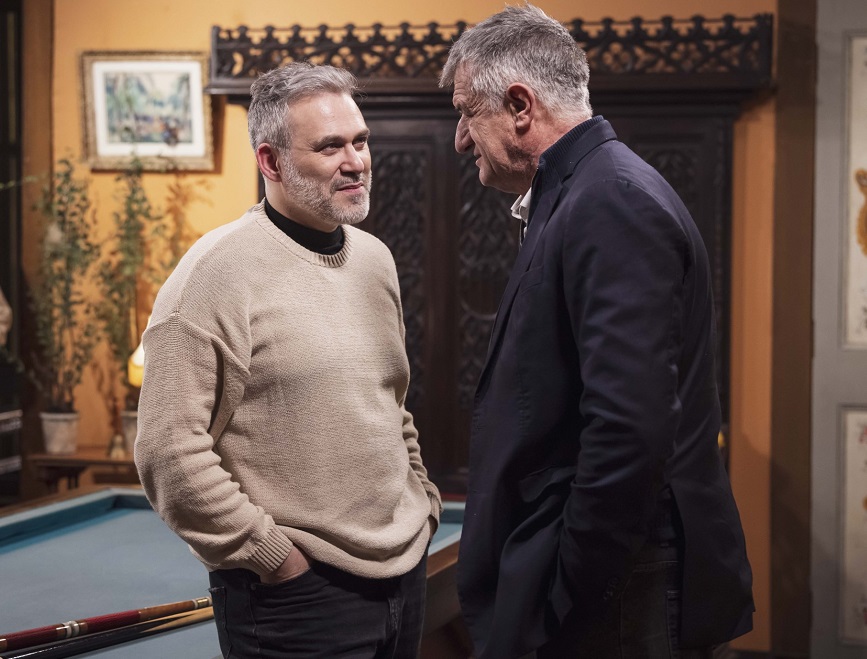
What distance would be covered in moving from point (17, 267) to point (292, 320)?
3.86 meters

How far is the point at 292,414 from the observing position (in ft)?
5.78

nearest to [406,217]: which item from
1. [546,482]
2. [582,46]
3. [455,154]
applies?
[455,154]

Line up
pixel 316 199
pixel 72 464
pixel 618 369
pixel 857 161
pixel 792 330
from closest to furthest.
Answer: pixel 618 369
pixel 316 199
pixel 857 161
pixel 792 330
pixel 72 464

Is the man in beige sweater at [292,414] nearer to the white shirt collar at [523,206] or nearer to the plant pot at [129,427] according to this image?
the white shirt collar at [523,206]

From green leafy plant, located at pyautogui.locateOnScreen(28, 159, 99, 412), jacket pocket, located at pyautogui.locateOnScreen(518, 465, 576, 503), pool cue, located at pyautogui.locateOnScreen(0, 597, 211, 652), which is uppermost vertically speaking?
green leafy plant, located at pyautogui.locateOnScreen(28, 159, 99, 412)

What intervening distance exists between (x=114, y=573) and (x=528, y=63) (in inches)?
63.9

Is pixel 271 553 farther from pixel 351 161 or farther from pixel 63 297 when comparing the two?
pixel 63 297

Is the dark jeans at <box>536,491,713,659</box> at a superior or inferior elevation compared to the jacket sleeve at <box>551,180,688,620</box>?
inferior

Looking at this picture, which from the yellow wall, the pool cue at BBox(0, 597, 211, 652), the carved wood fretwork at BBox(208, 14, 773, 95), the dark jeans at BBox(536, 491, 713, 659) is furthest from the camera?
the yellow wall

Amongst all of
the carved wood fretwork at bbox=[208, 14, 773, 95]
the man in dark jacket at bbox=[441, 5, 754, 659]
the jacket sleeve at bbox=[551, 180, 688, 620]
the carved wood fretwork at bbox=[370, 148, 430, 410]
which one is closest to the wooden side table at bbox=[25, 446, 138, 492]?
the carved wood fretwork at bbox=[370, 148, 430, 410]

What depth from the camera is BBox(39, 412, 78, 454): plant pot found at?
180 inches

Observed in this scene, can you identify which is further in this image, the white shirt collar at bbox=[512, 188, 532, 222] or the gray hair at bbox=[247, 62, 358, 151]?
the gray hair at bbox=[247, 62, 358, 151]

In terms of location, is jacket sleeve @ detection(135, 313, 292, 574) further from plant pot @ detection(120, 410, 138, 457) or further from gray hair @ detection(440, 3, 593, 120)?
plant pot @ detection(120, 410, 138, 457)

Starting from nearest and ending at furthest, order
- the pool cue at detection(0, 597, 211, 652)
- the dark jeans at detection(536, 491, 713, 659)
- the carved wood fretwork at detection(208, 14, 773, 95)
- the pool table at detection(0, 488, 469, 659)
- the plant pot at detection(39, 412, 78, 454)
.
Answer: the dark jeans at detection(536, 491, 713, 659) < the pool cue at detection(0, 597, 211, 652) < the pool table at detection(0, 488, 469, 659) < the carved wood fretwork at detection(208, 14, 773, 95) < the plant pot at detection(39, 412, 78, 454)
